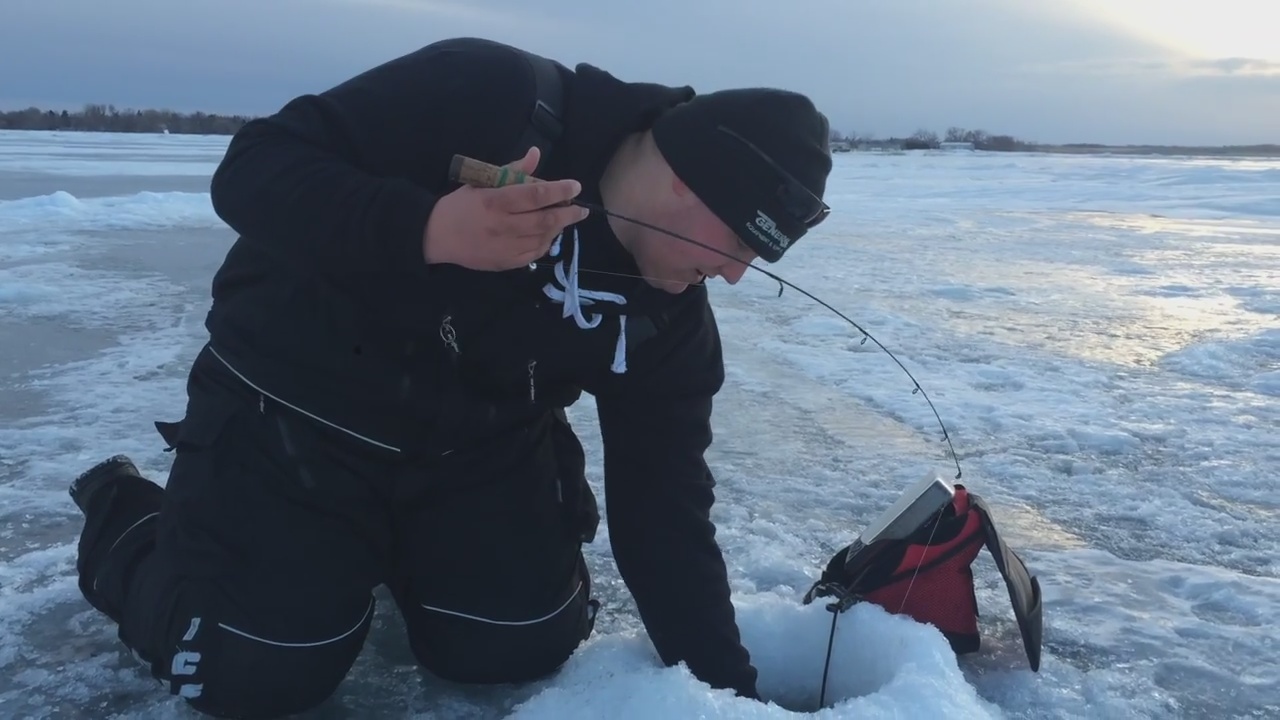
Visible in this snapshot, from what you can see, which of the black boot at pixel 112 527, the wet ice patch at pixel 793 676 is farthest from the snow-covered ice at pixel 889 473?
the black boot at pixel 112 527

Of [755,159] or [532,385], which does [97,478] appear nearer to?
[532,385]

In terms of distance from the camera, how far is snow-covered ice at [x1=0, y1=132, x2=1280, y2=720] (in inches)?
68.1

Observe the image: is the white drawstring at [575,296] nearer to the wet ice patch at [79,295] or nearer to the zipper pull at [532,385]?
the zipper pull at [532,385]

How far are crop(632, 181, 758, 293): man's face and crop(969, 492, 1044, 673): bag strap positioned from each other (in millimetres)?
744

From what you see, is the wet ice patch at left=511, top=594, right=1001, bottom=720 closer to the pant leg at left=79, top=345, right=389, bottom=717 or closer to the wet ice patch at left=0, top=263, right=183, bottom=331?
the pant leg at left=79, top=345, right=389, bottom=717

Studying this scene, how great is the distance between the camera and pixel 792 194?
1.49 meters

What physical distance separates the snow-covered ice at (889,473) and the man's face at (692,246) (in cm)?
63

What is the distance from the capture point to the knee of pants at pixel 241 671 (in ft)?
5.15

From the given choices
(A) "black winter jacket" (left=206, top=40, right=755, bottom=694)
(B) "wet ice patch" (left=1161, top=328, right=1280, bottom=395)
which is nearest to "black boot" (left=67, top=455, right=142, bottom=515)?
(A) "black winter jacket" (left=206, top=40, right=755, bottom=694)

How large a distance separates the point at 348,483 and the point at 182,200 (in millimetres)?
9502

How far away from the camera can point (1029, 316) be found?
5.09 metres

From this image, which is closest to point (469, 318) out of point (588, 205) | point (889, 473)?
point (588, 205)

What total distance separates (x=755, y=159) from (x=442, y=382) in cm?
66

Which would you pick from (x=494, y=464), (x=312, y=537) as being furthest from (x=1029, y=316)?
(x=312, y=537)
